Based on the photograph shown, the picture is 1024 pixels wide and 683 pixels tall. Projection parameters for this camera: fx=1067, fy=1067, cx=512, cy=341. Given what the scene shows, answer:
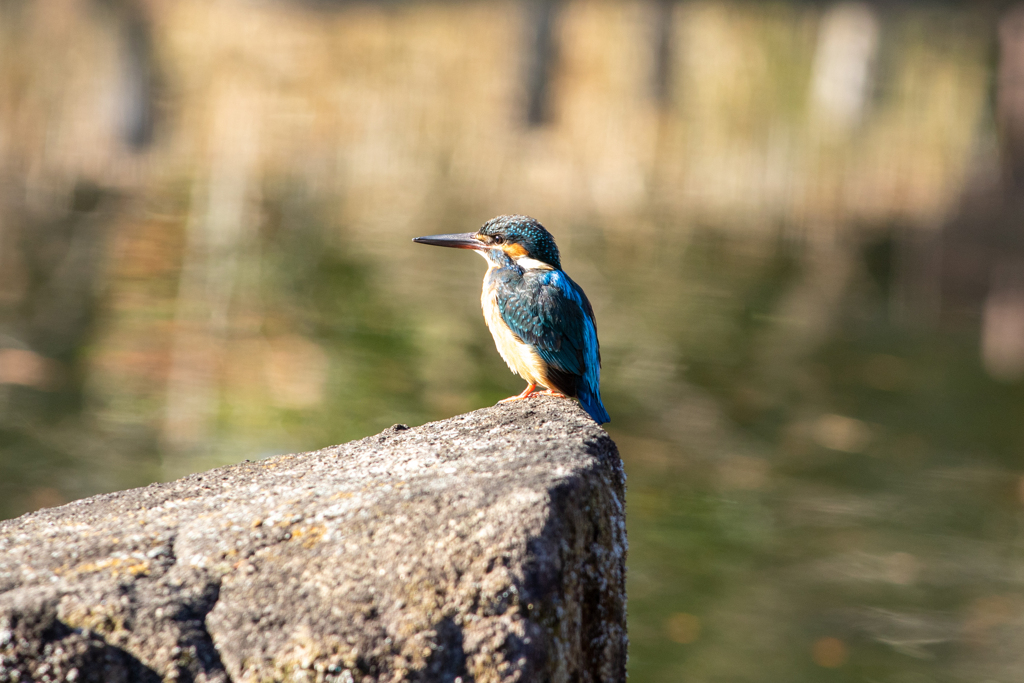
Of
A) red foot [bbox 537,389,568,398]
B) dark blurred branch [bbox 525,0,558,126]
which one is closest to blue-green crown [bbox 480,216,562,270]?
red foot [bbox 537,389,568,398]

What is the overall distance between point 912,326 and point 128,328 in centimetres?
622

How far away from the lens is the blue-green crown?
3242 mm

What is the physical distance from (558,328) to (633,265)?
6694 millimetres

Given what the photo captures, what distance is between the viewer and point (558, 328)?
306cm

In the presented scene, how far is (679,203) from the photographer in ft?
35.6

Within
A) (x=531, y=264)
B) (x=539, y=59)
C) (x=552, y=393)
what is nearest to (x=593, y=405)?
(x=552, y=393)

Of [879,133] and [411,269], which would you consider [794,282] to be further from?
[411,269]

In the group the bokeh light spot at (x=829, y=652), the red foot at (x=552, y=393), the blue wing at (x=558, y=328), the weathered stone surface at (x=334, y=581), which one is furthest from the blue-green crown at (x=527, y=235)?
the bokeh light spot at (x=829, y=652)

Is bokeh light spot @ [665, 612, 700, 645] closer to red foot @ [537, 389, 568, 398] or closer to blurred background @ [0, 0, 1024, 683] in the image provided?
blurred background @ [0, 0, 1024, 683]

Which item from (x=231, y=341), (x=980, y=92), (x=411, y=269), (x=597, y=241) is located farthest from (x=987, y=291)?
(x=231, y=341)

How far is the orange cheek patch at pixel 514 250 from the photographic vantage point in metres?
3.28

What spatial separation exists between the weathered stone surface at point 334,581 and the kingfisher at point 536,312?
36.8 inches

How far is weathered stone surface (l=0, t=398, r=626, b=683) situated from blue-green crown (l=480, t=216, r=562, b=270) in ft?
4.14

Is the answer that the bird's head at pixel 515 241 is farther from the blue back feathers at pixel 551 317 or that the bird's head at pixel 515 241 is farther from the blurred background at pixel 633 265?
the blurred background at pixel 633 265
